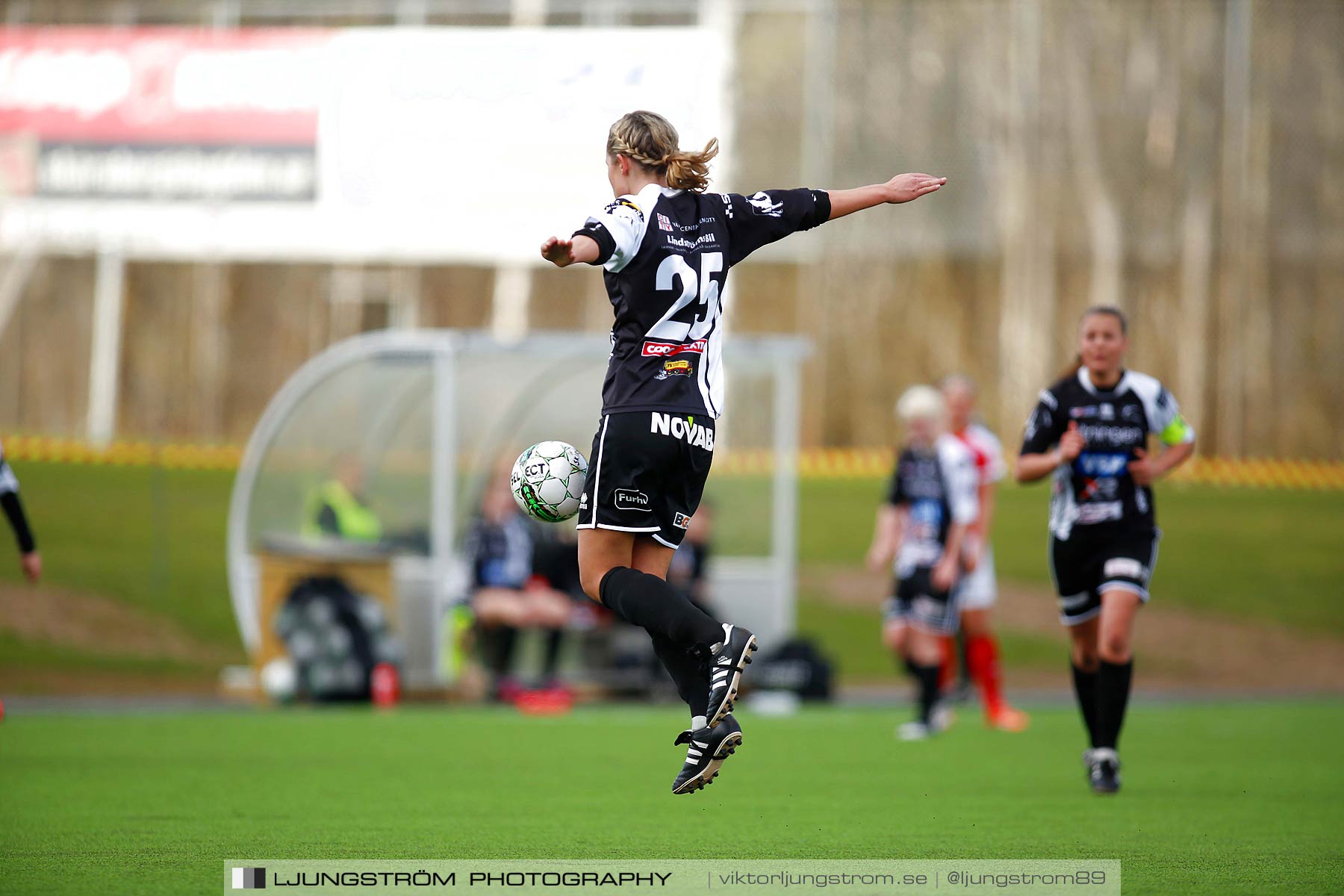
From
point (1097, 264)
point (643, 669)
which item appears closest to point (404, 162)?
point (643, 669)

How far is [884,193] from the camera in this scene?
5812 millimetres

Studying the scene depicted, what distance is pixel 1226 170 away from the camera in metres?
24.5

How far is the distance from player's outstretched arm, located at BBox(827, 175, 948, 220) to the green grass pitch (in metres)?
2.17

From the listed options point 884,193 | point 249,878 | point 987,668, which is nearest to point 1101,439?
point 884,193

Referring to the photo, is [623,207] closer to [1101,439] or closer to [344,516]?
[1101,439]

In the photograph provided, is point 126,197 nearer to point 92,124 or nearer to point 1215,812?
point 92,124

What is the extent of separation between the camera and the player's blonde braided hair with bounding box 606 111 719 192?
223 inches

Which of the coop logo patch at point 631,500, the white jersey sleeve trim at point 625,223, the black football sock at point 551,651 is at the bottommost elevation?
the black football sock at point 551,651

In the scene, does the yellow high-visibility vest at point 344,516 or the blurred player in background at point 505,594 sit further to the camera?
the yellow high-visibility vest at point 344,516

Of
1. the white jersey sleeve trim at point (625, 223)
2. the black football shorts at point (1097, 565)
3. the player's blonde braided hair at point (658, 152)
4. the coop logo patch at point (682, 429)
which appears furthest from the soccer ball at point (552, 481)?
the black football shorts at point (1097, 565)

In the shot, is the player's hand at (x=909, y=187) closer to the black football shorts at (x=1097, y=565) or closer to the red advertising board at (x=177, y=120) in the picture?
the black football shorts at (x=1097, y=565)

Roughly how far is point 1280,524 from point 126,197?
15584mm

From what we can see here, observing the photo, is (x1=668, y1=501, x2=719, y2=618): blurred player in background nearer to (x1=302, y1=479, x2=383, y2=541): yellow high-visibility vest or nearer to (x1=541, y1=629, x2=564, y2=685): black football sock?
(x1=541, y1=629, x2=564, y2=685): black football sock

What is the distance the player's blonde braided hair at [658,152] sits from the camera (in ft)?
18.6
